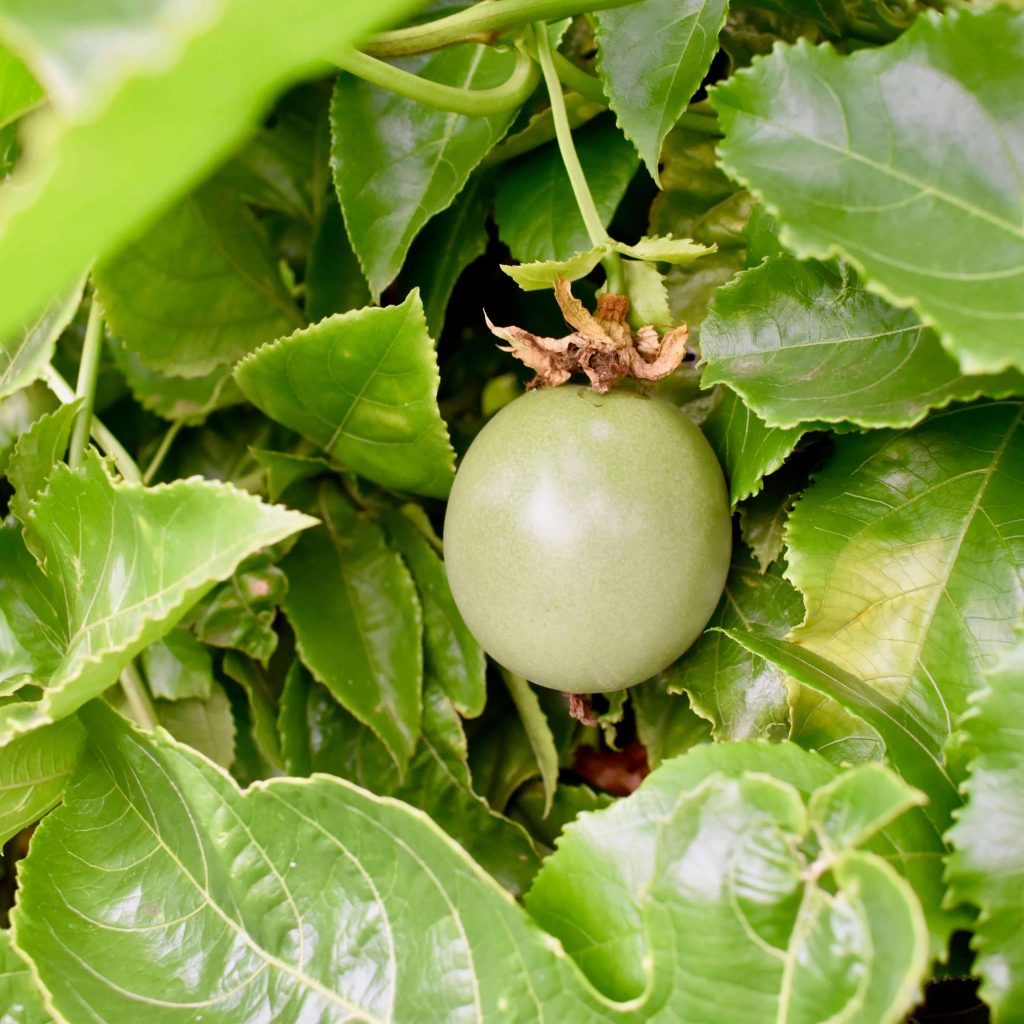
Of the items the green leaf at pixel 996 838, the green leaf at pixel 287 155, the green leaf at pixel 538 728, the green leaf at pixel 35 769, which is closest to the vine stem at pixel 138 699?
the green leaf at pixel 35 769

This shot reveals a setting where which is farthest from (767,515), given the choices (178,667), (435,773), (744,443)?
(178,667)

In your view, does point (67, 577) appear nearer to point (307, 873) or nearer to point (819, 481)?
point (307, 873)

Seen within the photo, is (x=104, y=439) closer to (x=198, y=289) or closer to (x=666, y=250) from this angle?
(x=198, y=289)

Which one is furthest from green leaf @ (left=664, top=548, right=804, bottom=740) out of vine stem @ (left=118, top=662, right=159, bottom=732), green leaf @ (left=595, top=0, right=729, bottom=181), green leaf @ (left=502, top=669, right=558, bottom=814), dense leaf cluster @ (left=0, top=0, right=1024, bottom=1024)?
vine stem @ (left=118, top=662, right=159, bottom=732)

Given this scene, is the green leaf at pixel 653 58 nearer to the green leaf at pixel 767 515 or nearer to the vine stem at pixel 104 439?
the green leaf at pixel 767 515

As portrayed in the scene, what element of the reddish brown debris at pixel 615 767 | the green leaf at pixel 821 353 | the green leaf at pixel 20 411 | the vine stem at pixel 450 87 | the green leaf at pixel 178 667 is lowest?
the reddish brown debris at pixel 615 767

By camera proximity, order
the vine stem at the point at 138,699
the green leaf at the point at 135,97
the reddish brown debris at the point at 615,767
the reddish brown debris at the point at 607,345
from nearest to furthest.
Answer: the green leaf at the point at 135,97
the reddish brown debris at the point at 607,345
the vine stem at the point at 138,699
the reddish brown debris at the point at 615,767
